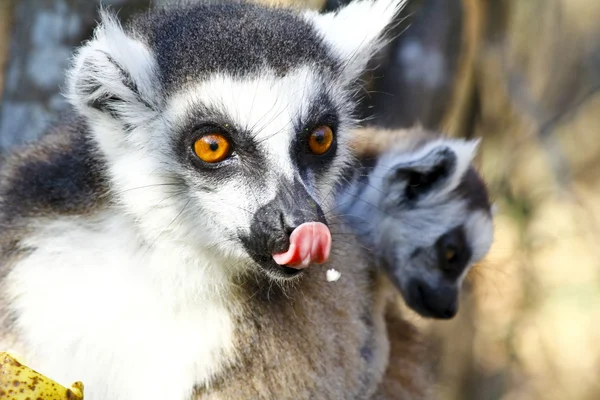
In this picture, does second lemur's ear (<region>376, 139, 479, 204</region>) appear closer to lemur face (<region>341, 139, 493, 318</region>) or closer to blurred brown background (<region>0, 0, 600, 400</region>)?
lemur face (<region>341, 139, 493, 318</region>)

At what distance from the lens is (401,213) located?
451 cm

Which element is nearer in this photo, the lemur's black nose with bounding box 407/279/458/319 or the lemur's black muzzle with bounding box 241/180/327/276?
the lemur's black muzzle with bounding box 241/180/327/276

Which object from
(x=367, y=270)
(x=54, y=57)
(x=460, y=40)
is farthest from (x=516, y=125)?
(x=54, y=57)

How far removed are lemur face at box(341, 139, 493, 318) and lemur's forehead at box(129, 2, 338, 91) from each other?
4.68 ft

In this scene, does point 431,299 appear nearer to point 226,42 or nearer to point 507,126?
point 226,42

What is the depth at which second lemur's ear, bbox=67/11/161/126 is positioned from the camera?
2.71 metres

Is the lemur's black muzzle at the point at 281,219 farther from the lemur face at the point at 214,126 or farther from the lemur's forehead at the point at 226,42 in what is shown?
the lemur's forehead at the point at 226,42

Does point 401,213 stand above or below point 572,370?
above

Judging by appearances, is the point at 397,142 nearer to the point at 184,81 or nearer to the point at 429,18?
the point at 429,18

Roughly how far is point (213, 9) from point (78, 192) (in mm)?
950

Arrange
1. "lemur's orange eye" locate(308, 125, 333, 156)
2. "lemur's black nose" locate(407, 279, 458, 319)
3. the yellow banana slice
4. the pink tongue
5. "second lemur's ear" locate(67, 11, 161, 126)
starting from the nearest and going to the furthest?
the yellow banana slice < the pink tongue < "second lemur's ear" locate(67, 11, 161, 126) < "lemur's orange eye" locate(308, 125, 333, 156) < "lemur's black nose" locate(407, 279, 458, 319)

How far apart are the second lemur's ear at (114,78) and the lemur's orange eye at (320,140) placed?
62 centimetres

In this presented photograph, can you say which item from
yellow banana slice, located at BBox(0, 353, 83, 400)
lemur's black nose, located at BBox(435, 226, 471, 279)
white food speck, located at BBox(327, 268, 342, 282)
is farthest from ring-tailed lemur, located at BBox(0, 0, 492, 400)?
lemur's black nose, located at BBox(435, 226, 471, 279)

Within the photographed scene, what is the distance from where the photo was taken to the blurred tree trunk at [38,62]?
14.5 feet
